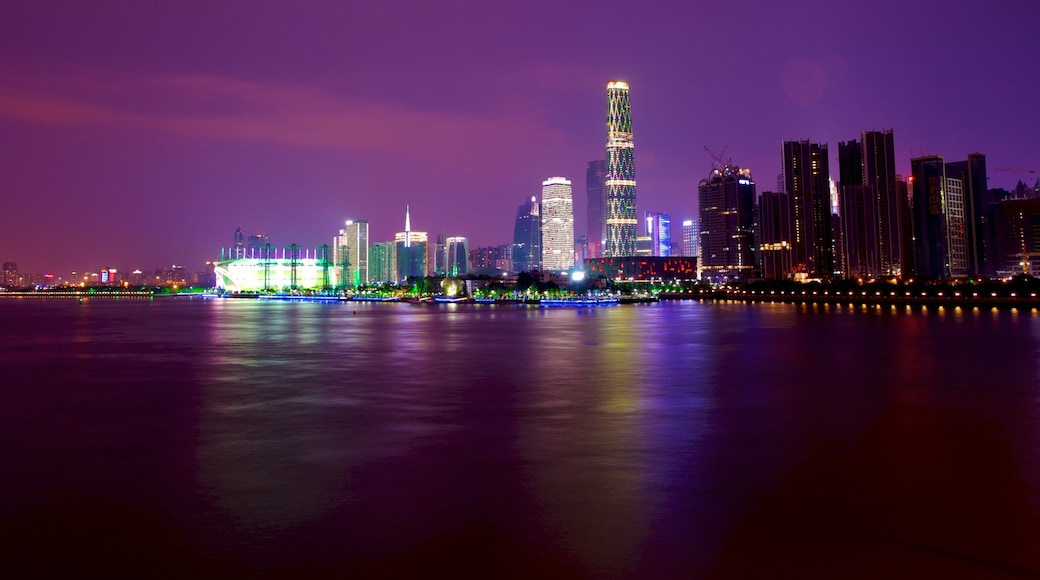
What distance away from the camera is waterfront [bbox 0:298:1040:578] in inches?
293

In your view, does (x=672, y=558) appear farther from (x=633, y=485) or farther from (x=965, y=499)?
(x=965, y=499)

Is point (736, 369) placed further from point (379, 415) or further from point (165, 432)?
point (165, 432)

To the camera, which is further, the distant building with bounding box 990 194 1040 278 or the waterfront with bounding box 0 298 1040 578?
the distant building with bounding box 990 194 1040 278

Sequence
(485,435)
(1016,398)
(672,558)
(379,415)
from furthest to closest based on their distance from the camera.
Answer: (1016,398) < (379,415) < (485,435) < (672,558)

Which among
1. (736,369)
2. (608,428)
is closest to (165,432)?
(608,428)

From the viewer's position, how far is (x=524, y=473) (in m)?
10.8

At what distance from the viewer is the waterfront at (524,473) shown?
7.45m

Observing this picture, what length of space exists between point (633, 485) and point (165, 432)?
31.4 feet

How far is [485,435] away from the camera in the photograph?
45.5ft

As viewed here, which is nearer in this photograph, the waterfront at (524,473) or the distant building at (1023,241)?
the waterfront at (524,473)

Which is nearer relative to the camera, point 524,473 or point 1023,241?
point 524,473

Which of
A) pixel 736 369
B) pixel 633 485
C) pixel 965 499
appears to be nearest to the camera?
pixel 965 499

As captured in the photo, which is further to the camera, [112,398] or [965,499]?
[112,398]

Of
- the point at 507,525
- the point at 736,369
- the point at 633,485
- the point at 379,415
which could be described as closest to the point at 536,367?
the point at 736,369
